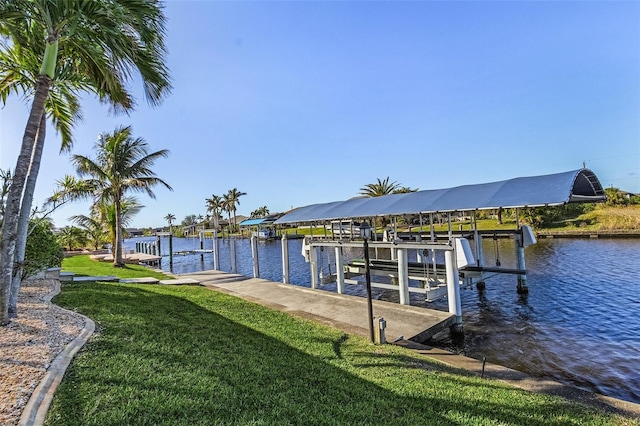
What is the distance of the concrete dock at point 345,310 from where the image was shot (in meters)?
6.28

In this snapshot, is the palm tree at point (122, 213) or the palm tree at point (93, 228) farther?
the palm tree at point (93, 228)

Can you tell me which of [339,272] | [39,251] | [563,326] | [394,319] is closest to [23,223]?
[39,251]

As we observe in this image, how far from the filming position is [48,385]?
291 centimetres

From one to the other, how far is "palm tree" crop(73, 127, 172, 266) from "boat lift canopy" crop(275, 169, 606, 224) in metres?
9.96

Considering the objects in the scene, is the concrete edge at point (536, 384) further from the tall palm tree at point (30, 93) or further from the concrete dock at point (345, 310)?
the tall palm tree at point (30, 93)

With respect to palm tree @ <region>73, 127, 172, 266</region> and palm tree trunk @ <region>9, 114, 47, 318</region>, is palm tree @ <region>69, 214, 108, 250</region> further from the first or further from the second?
palm tree trunk @ <region>9, 114, 47, 318</region>

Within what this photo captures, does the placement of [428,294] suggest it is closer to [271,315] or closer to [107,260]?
[271,315]

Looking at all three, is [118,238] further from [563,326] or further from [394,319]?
[563,326]

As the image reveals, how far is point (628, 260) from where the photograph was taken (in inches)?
655

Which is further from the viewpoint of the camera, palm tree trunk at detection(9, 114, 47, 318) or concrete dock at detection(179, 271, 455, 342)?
concrete dock at detection(179, 271, 455, 342)

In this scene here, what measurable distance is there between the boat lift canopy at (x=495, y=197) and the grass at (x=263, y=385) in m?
5.05

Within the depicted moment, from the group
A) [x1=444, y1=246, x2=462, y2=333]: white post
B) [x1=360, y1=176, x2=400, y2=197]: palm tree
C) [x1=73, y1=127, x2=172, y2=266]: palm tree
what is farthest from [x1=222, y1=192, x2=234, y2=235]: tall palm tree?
[x1=444, y1=246, x2=462, y2=333]: white post

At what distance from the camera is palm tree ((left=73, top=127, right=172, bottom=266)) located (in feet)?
50.4

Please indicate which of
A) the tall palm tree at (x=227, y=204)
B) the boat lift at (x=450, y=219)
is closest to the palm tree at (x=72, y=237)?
the boat lift at (x=450, y=219)
